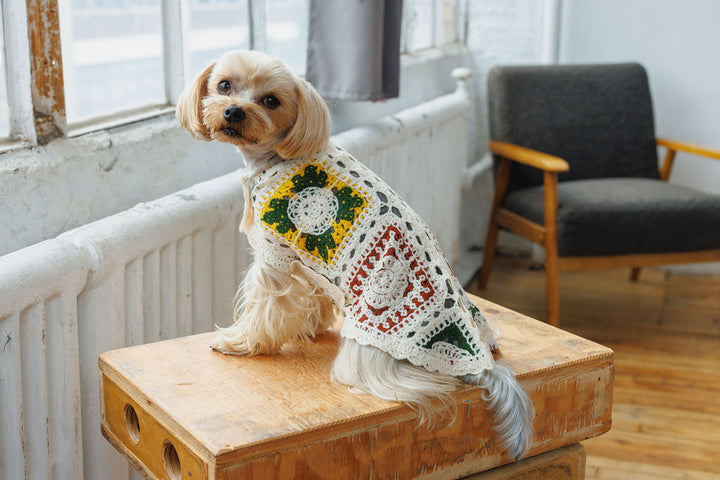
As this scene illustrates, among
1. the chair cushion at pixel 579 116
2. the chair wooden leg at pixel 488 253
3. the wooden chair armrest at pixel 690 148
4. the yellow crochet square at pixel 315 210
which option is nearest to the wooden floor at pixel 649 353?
the chair wooden leg at pixel 488 253

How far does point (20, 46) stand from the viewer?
1258 millimetres

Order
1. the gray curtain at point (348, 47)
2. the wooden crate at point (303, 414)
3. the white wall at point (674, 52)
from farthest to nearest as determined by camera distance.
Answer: the white wall at point (674, 52)
the gray curtain at point (348, 47)
the wooden crate at point (303, 414)

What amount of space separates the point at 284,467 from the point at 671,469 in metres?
1.29

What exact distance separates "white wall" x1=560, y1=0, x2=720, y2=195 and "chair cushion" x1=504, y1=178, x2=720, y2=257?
0.75 meters

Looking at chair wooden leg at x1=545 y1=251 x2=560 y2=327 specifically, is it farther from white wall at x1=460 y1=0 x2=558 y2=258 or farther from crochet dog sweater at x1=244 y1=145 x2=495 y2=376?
crochet dog sweater at x1=244 y1=145 x2=495 y2=376

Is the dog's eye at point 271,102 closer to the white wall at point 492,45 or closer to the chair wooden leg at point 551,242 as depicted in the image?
the chair wooden leg at point 551,242

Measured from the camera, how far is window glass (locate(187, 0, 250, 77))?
1742mm

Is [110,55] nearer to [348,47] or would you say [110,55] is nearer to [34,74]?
[34,74]

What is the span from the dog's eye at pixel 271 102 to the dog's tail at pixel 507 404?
0.44 metres

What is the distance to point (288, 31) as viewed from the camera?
2129 mm

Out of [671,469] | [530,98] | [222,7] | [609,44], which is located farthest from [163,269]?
[609,44]

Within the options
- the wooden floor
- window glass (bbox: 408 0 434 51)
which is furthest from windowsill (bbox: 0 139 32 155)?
window glass (bbox: 408 0 434 51)

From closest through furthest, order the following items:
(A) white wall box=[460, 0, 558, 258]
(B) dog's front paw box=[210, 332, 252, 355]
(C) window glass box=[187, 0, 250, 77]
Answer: (B) dog's front paw box=[210, 332, 252, 355] < (C) window glass box=[187, 0, 250, 77] < (A) white wall box=[460, 0, 558, 258]

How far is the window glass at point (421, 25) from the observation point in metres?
2.90
